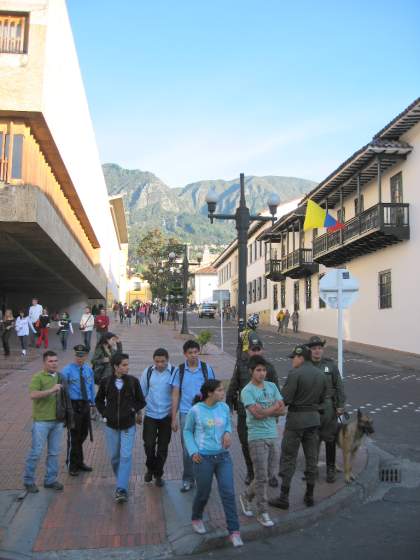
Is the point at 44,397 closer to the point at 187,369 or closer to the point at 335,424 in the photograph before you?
the point at 187,369

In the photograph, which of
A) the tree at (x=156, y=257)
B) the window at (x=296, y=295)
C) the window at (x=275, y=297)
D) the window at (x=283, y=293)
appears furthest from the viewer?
the tree at (x=156, y=257)

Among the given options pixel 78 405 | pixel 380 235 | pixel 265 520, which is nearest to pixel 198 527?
pixel 265 520

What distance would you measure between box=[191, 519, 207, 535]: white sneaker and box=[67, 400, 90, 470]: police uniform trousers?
2212 mm

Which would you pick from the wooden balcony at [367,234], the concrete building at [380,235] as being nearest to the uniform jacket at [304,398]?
the concrete building at [380,235]

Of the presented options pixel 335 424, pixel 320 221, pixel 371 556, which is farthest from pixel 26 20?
pixel 371 556

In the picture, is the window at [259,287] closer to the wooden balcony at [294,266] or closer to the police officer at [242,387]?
the wooden balcony at [294,266]

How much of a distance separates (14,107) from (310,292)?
2344cm

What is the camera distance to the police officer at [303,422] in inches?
216

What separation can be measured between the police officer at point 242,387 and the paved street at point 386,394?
276 centimetres

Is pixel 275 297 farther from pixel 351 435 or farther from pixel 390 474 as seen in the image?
pixel 351 435

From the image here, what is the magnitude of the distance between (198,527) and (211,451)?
2.40 ft

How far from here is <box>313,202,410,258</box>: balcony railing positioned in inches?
859

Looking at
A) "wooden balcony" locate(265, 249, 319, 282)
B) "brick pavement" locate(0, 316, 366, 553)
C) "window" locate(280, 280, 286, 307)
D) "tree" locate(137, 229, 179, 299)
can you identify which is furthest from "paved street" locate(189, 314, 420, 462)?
"tree" locate(137, 229, 179, 299)

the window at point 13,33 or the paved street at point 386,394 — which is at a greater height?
the window at point 13,33
